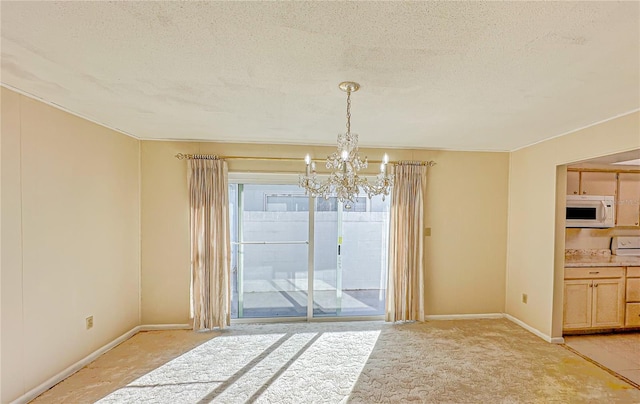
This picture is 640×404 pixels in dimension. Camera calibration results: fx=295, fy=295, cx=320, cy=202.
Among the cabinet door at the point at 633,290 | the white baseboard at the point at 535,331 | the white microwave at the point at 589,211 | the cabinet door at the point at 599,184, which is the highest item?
the cabinet door at the point at 599,184

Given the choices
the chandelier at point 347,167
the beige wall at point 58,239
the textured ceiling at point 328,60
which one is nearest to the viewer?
the textured ceiling at point 328,60

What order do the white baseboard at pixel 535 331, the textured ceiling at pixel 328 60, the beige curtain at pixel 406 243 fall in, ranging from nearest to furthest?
the textured ceiling at pixel 328 60, the white baseboard at pixel 535 331, the beige curtain at pixel 406 243

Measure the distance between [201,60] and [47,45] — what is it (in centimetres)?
78

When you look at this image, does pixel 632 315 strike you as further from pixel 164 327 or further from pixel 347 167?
pixel 164 327

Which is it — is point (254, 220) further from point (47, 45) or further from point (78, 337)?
point (47, 45)

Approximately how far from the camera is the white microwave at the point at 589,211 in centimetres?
399

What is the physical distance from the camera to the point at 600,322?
3.77m

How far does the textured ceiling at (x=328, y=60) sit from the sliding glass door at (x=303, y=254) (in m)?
1.54

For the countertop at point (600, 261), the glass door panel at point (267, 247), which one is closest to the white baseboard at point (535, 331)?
the countertop at point (600, 261)

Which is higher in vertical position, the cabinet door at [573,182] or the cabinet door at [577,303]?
the cabinet door at [573,182]

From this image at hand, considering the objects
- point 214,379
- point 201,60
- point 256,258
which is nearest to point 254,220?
point 256,258

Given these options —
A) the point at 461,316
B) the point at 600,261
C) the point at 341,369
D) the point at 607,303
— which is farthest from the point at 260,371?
the point at 600,261

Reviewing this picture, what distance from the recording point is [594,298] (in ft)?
12.4

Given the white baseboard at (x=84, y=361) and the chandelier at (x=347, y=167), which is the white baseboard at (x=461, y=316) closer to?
the chandelier at (x=347, y=167)
